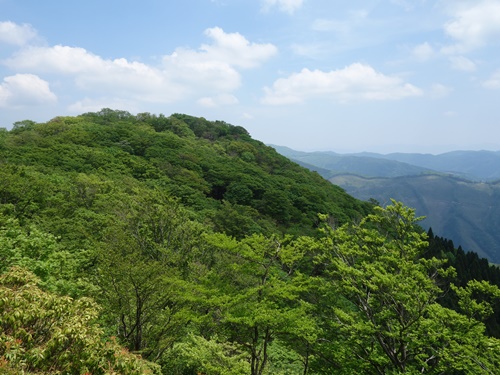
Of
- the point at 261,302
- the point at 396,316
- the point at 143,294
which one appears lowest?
the point at 396,316

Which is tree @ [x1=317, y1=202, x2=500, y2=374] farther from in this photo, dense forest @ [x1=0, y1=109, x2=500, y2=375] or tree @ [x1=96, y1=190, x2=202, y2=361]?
tree @ [x1=96, y1=190, x2=202, y2=361]

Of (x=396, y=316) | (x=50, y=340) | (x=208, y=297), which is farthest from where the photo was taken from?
(x=396, y=316)

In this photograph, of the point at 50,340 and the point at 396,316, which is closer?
the point at 50,340

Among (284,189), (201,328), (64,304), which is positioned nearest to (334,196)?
(284,189)

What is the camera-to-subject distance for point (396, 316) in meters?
13.6

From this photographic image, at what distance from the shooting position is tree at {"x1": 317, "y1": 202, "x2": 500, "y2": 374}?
11.8m

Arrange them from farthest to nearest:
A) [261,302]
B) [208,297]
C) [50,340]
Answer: [208,297]
[261,302]
[50,340]

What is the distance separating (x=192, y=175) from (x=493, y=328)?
159ft

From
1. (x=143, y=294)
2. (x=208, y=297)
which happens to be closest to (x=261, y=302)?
(x=208, y=297)

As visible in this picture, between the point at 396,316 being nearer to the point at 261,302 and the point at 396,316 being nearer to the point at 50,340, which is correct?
the point at 261,302

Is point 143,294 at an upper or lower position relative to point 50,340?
lower

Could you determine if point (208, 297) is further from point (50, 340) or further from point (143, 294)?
point (50, 340)

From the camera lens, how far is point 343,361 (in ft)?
45.6

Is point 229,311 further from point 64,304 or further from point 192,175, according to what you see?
point 192,175
